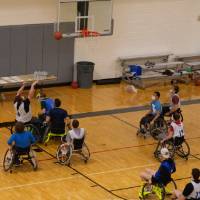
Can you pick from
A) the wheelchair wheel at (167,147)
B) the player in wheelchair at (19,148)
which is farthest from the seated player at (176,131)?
the player in wheelchair at (19,148)

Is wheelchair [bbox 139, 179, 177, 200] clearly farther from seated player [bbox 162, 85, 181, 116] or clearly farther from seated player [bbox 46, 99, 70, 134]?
seated player [bbox 162, 85, 181, 116]

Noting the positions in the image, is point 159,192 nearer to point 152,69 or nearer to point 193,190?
point 193,190

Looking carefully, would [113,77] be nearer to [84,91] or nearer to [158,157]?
[84,91]

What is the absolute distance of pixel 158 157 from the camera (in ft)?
51.9

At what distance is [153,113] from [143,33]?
742 cm

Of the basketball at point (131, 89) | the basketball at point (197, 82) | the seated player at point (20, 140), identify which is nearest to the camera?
the seated player at point (20, 140)

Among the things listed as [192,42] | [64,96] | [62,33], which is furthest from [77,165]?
[192,42]

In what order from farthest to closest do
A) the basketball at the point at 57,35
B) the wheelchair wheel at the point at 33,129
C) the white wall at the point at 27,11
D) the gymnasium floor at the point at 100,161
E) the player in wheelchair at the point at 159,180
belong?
the basketball at the point at 57,35 → the white wall at the point at 27,11 → the wheelchair wheel at the point at 33,129 → the gymnasium floor at the point at 100,161 → the player in wheelchair at the point at 159,180

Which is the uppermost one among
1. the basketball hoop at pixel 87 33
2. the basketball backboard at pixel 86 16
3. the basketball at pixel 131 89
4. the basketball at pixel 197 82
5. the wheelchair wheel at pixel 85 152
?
the basketball backboard at pixel 86 16

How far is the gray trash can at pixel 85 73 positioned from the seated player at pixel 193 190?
10.8 metres

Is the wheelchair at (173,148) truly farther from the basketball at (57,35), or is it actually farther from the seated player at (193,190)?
the basketball at (57,35)

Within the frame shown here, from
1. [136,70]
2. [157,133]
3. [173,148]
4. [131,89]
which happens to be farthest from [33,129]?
[136,70]

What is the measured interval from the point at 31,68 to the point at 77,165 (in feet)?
23.6

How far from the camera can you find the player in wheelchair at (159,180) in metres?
12.9
